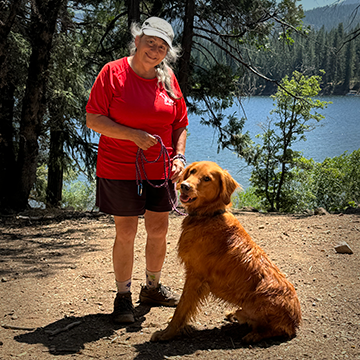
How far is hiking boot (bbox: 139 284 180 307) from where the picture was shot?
12.3ft

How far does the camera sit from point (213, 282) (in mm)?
2951

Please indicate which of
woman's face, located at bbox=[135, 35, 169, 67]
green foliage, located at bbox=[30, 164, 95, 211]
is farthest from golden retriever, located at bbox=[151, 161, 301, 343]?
green foliage, located at bbox=[30, 164, 95, 211]

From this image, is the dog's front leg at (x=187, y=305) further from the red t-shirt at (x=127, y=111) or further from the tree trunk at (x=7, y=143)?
the tree trunk at (x=7, y=143)

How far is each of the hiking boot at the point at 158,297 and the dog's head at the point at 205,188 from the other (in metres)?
1.21

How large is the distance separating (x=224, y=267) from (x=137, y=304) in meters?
1.34

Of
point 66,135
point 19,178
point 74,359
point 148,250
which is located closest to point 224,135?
point 66,135

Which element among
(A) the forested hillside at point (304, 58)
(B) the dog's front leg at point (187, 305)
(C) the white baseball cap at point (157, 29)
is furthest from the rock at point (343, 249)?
(C) the white baseball cap at point (157, 29)

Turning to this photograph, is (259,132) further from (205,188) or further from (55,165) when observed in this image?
(205,188)

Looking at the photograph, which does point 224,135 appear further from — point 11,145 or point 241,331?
point 241,331

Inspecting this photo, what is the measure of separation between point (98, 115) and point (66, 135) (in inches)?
301

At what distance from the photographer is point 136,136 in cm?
298

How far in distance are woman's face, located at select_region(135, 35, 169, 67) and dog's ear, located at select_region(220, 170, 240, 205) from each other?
1.05 metres

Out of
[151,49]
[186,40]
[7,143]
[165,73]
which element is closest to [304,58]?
[186,40]

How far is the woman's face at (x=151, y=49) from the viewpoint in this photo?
3055mm
